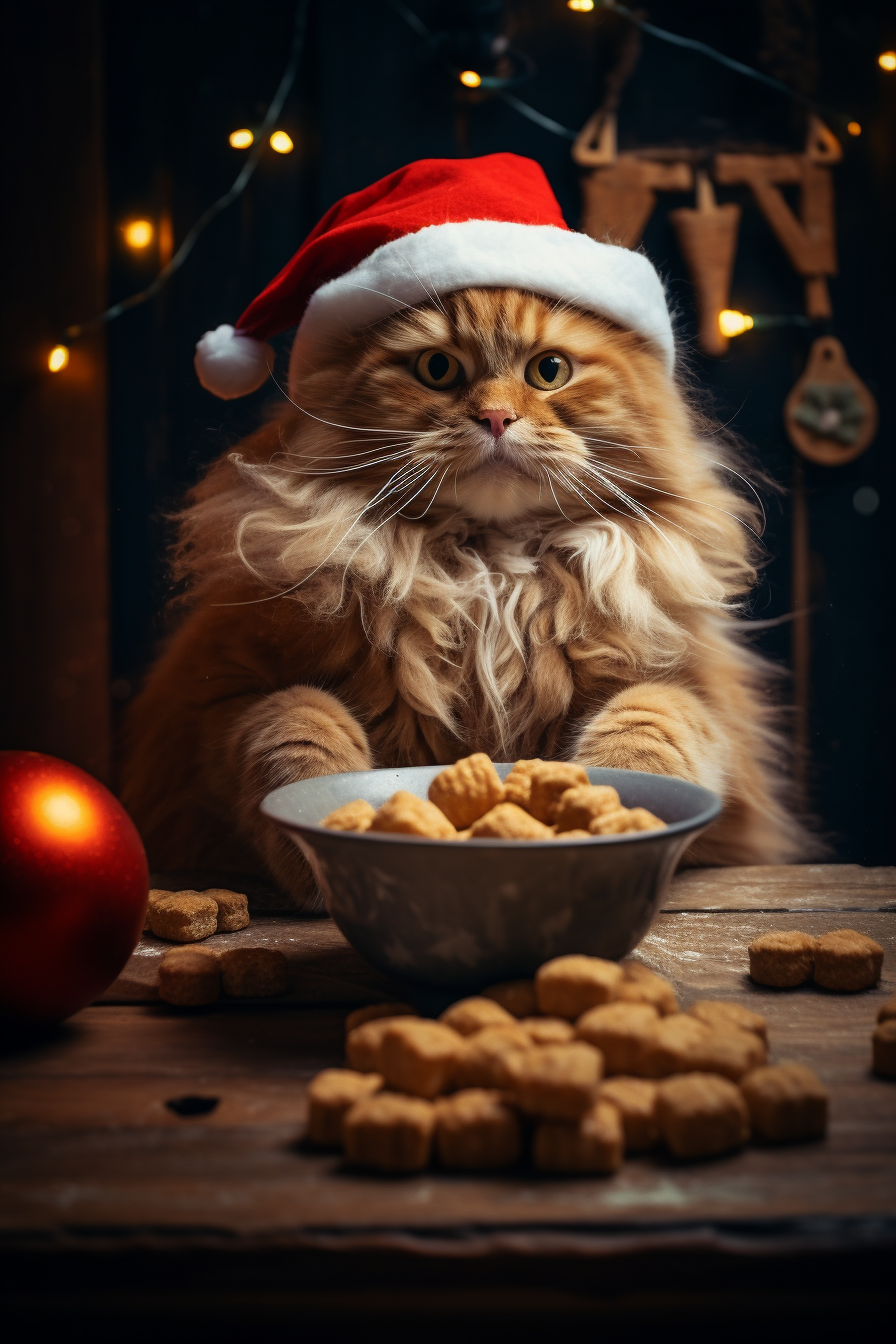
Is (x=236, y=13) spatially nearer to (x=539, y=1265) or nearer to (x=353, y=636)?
(x=353, y=636)

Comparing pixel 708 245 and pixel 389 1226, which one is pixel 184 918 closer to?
pixel 389 1226

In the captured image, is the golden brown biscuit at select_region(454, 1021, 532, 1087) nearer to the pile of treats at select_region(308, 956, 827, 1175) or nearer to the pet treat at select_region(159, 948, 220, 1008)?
the pile of treats at select_region(308, 956, 827, 1175)

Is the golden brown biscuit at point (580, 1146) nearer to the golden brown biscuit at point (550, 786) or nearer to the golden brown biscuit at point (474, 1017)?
the golden brown biscuit at point (474, 1017)

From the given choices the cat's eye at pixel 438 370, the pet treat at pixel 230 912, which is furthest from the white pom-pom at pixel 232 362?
the pet treat at pixel 230 912

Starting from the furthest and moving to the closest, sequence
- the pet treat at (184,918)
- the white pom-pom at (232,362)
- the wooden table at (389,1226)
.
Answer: the white pom-pom at (232,362)
the pet treat at (184,918)
the wooden table at (389,1226)

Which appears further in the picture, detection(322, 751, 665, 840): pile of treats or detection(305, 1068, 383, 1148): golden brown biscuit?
detection(322, 751, 665, 840): pile of treats

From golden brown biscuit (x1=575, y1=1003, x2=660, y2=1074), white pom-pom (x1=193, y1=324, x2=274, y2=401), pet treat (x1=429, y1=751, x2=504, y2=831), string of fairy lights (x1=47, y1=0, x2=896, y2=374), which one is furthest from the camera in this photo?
string of fairy lights (x1=47, y1=0, x2=896, y2=374)

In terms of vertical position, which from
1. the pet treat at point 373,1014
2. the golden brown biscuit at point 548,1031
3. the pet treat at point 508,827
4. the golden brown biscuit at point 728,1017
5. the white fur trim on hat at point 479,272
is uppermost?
the white fur trim on hat at point 479,272

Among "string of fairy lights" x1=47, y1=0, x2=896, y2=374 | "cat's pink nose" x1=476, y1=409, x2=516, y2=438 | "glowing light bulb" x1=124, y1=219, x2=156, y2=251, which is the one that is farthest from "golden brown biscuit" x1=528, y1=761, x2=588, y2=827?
"glowing light bulb" x1=124, y1=219, x2=156, y2=251

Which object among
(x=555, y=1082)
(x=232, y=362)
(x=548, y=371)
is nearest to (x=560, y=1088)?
(x=555, y=1082)
